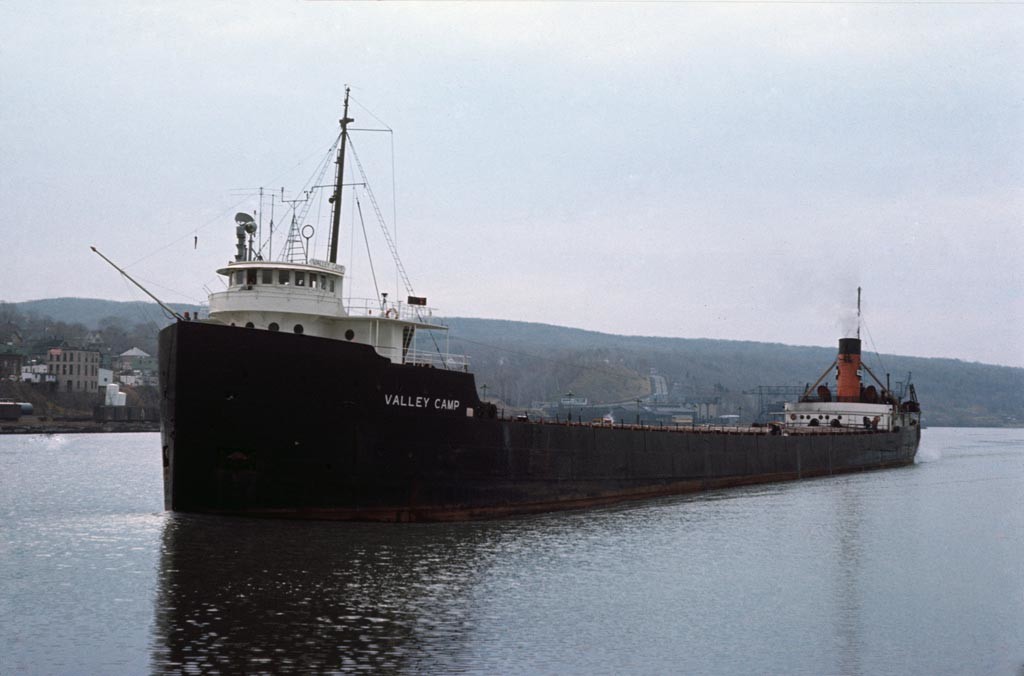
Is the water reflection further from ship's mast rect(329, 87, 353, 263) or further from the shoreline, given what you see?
the shoreline

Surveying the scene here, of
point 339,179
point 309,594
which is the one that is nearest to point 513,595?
point 309,594

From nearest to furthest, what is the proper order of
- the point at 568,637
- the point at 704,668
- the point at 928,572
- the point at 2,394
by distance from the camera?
the point at 704,668
the point at 568,637
the point at 928,572
the point at 2,394

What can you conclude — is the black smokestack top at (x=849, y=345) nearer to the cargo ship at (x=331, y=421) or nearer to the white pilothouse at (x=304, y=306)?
the cargo ship at (x=331, y=421)

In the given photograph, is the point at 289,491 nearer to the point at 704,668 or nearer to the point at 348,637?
the point at 348,637

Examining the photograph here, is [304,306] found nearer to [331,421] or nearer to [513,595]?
[331,421]

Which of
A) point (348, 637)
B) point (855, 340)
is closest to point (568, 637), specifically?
point (348, 637)

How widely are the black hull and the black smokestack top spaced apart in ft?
122

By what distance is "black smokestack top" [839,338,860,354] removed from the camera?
58.4 m

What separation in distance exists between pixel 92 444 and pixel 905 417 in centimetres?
6571

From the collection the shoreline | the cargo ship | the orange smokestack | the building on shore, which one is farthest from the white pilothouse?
the building on shore

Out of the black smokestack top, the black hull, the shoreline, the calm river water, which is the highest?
the black smokestack top

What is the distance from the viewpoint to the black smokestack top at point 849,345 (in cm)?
5841

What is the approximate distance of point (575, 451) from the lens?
2984 centimetres

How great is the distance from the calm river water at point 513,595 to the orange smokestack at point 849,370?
2970 cm
